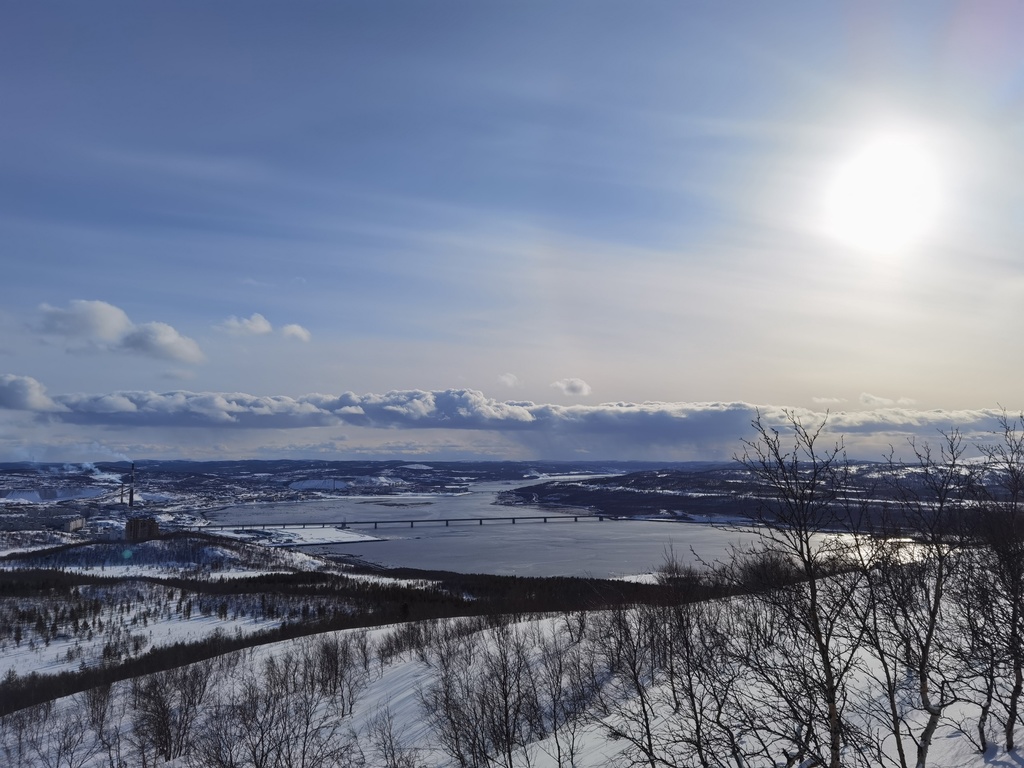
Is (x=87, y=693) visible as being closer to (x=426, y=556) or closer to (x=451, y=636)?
(x=451, y=636)

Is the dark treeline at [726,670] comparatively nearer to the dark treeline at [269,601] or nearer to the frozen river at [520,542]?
the dark treeline at [269,601]

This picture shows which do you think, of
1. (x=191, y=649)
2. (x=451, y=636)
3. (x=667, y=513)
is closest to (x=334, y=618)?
(x=191, y=649)

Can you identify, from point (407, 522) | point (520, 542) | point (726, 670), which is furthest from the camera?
point (407, 522)

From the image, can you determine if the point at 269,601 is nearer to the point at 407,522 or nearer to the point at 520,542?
the point at 520,542

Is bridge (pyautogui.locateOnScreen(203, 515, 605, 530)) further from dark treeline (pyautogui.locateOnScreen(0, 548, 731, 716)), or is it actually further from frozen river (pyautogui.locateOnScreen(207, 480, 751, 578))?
dark treeline (pyautogui.locateOnScreen(0, 548, 731, 716))

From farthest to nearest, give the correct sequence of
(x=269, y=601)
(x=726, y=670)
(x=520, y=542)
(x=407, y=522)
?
(x=407, y=522) → (x=520, y=542) → (x=269, y=601) → (x=726, y=670)

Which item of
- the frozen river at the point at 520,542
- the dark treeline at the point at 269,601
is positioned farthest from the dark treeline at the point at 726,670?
the frozen river at the point at 520,542

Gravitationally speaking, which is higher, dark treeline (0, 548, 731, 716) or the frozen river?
dark treeline (0, 548, 731, 716)

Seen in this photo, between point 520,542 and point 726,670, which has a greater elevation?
point 726,670

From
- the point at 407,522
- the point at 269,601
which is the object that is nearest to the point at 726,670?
the point at 269,601

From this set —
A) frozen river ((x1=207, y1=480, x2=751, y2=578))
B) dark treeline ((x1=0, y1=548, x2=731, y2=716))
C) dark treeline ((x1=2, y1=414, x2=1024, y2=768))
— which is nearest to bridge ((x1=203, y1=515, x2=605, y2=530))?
frozen river ((x1=207, y1=480, x2=751, y2=578))
